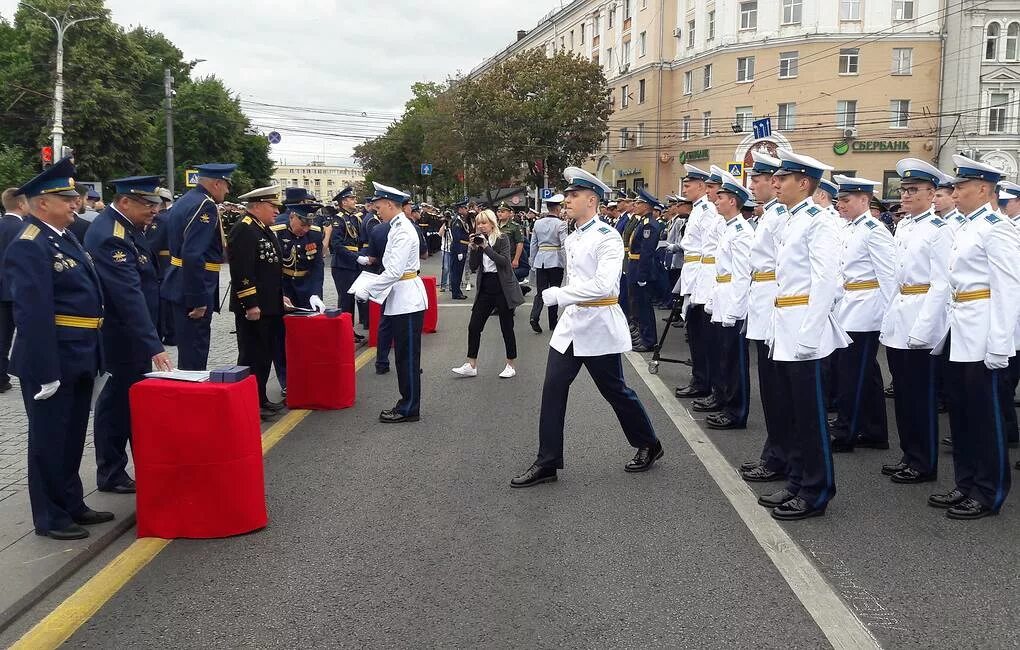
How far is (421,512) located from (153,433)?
1583 millimetres

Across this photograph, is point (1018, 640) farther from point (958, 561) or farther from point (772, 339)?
point (772, 339)

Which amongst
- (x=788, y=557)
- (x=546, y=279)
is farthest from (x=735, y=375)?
(x=546, y=279)

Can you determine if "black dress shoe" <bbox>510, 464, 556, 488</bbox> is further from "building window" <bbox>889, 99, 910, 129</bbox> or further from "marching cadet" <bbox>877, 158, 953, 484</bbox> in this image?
"building window" <bbox>889, 99, 910, 129</bbox>

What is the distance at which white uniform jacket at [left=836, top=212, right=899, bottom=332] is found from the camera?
6.93 metres

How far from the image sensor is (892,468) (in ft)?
20.0

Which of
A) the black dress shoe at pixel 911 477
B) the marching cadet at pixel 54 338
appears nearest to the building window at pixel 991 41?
the black dress shoe at pixel 911 477

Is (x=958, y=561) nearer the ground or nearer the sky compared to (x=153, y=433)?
nearer the ground

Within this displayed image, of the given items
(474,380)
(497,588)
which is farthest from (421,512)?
(474,380)

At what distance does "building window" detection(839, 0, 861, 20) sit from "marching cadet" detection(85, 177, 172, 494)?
49.3m

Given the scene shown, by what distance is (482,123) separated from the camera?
52.7 meters

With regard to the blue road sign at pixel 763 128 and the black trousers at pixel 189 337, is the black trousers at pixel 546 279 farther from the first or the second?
the black trousers at pixel 189 337

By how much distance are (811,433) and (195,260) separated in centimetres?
467

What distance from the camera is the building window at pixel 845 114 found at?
48.2 meters

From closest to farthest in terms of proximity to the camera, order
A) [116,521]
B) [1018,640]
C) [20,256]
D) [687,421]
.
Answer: [1018,640]
[20,256]
[116,521]
[687,421]
